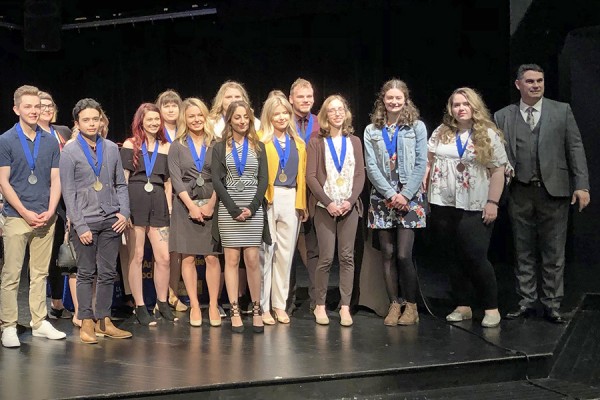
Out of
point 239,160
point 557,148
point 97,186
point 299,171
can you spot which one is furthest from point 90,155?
point 557,148

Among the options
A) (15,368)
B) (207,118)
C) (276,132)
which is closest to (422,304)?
(276,132)

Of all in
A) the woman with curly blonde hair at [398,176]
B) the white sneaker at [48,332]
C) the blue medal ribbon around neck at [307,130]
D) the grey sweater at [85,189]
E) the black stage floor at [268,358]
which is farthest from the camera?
the blue medal ribbon around neck at [307,130]

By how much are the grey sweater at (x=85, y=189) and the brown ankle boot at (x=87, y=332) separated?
1.86ft

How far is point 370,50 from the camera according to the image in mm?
8055

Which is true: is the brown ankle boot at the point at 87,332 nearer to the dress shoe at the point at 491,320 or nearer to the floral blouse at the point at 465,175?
the floral blouse at the point at 465,175

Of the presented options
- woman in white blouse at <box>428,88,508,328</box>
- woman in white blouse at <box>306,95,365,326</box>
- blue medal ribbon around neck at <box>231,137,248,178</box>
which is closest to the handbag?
blue medal ribbon around neck at <box>231,137,248,178</box>

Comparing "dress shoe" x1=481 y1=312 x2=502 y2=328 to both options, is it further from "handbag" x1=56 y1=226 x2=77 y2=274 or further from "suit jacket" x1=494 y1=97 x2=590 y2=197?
"handbag" x1=56 y1=226 x2=77 y2=274

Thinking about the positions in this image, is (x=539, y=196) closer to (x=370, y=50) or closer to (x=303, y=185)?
(x=303, y=185)

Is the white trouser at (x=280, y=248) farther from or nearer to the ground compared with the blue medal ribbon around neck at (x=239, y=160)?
nearer to the ground

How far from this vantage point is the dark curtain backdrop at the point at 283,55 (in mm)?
7496

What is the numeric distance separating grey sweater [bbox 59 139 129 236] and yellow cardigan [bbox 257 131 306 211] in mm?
944

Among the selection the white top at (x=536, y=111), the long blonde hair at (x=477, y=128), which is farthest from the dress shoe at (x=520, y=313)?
the white top at (x=536, y=111)

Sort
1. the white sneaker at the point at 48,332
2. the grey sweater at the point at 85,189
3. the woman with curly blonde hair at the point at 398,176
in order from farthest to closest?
the woman with curly blonde hair at the point at 398,176
the white sneaker at the point at 48,332
the grey sweater at the point at 85,189

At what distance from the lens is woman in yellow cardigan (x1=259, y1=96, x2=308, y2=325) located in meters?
5.10
